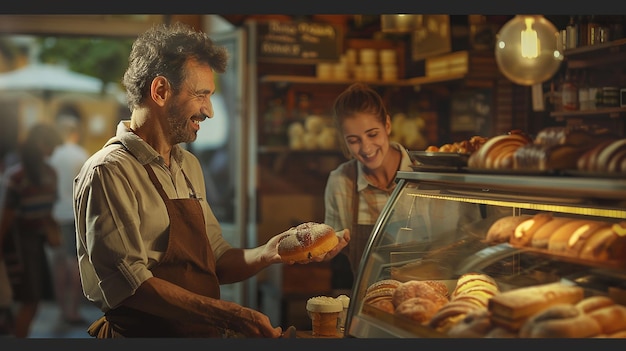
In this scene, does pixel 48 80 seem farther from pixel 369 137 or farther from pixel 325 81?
pixel 369 137

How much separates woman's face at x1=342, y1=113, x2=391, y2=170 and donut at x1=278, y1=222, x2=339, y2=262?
52cm

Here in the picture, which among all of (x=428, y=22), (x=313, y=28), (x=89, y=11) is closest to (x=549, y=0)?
(x=89, y=11)

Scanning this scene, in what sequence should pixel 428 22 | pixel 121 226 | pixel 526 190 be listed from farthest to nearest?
pixel 428 22 → pixel 121 226 → pixel 526 190

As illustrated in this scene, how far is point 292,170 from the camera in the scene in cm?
623

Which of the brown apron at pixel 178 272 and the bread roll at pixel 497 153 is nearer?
the bread roll at pixel 497 153

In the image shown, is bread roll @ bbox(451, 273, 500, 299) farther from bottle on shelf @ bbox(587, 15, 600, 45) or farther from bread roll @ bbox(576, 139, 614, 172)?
bottle on shelf @ bbox(587, 15, 600, 45)

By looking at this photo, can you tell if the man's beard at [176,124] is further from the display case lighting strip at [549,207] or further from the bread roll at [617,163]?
the bread roll at [617,163]

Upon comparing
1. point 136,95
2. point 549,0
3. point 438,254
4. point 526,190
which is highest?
point 549,0

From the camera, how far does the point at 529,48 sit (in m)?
2.86

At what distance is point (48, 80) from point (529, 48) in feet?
18.3

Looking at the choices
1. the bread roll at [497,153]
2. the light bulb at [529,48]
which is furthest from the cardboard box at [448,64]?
the bread roll at [497,153]

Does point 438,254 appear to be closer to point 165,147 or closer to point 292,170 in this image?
point 165,147

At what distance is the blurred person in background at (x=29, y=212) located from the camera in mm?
5828

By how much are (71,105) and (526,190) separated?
5.77m
